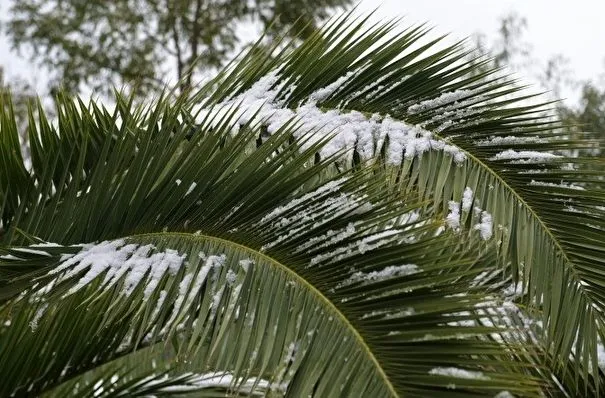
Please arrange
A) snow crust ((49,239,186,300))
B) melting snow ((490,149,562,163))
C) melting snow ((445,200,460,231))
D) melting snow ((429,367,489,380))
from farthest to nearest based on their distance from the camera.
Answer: melting snow ((490,149,562,163)) → melting snow ((445,200,460,231)) → snow crust ((49,239,186,300)) → melting snow ((429,367,489,380))

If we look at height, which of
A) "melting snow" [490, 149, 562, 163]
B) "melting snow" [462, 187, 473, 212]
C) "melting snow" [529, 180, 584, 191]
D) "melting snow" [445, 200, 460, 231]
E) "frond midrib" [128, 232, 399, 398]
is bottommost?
"frond midrib" [128, 232, 399, 398]

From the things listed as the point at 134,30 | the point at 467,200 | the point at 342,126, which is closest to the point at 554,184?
the point at 467,200

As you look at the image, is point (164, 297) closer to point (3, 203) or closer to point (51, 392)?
point (51, 392)

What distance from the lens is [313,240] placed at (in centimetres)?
192

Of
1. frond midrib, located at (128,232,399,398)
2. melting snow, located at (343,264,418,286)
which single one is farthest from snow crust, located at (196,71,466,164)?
melting snow, located at (343,264,418,286)

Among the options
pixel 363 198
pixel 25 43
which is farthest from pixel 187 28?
pixel 363 198

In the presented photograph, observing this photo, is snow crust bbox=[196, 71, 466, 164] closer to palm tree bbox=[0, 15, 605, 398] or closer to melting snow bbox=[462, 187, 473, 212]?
palm tree bbox=[0, 15, 605, 398]

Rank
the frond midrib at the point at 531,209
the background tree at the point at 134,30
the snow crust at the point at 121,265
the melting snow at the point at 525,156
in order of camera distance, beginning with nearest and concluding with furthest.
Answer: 1. the snow crust at the point at 121,265
2. the frond midrib at the point at 531,209
3. the melting snow at the point at 525,156
4. the background tree at the point at 134,30

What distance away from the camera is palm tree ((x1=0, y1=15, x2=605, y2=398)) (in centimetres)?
172

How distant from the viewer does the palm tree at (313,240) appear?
172 cm

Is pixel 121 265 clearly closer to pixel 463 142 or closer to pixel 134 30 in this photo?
pixel 463 142

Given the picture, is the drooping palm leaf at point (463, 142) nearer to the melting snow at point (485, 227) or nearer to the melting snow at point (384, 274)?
the melting snow at point (485, 227)

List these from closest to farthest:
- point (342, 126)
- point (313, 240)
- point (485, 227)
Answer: point (313, 240), point (485, 227), point (342, 126)

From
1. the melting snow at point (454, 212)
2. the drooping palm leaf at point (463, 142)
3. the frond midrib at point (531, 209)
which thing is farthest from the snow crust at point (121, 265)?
the frond midrib at point (531, 209)
